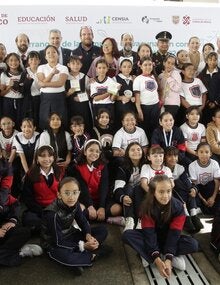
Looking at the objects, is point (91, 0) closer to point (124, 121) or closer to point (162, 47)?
point (162, 47)

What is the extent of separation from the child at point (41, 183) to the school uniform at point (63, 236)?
51 centimetres

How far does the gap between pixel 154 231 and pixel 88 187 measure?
990 millimetres

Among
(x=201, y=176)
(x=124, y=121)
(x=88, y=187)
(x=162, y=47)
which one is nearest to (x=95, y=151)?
(x=88, y=187)

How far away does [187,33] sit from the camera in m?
6.36

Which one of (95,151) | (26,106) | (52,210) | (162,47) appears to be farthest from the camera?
(162,47)

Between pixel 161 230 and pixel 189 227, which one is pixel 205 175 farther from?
pixel 161 230

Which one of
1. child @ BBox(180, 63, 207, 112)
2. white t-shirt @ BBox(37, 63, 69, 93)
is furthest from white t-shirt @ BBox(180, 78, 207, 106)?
white t-shirt @ BBox(37, 63, 69, 93)

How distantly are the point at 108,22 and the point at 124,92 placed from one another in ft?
7.82

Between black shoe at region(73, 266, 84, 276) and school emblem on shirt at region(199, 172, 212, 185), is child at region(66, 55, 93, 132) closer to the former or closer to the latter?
school emblem on shirt at region(199, 172, 212, 185)

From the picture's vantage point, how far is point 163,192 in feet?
8.55

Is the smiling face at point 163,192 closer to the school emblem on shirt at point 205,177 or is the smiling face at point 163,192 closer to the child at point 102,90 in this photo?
the school emblem on shirt at point 205,177

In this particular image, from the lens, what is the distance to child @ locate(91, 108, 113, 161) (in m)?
3.96

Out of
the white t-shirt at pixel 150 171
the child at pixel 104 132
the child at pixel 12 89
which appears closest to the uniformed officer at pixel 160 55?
the child at pixel 104 132

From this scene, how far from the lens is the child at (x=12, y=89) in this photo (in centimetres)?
418
